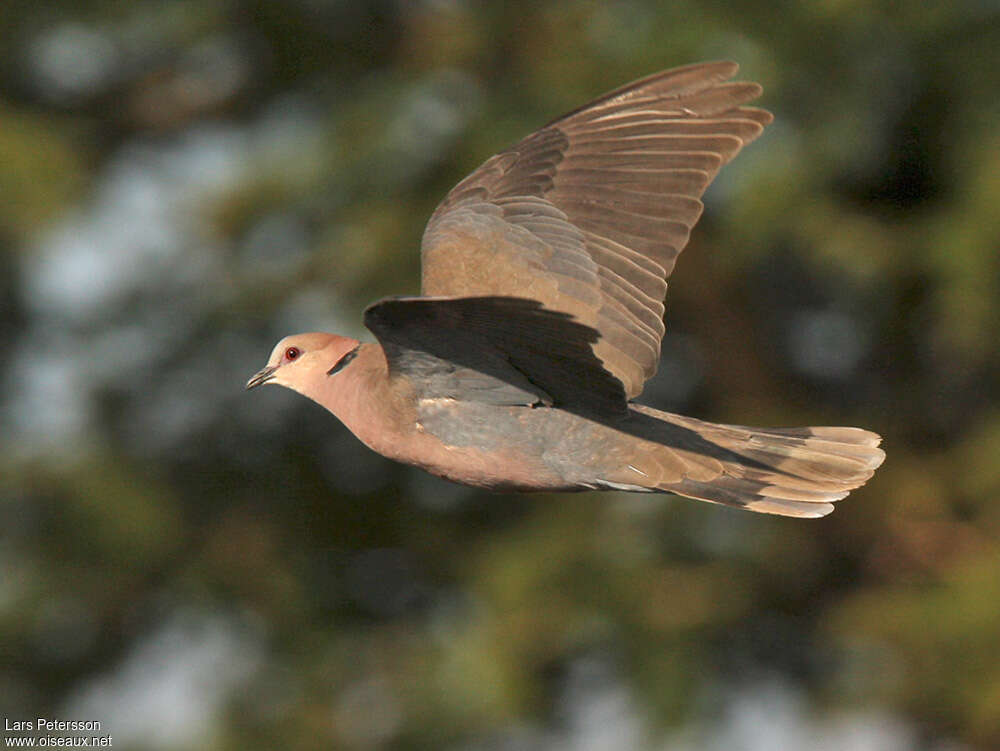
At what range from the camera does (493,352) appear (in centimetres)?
360

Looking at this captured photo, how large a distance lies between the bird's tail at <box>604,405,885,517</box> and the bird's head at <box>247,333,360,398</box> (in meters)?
0.83

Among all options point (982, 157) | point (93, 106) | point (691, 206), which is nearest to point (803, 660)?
point (982, 157)

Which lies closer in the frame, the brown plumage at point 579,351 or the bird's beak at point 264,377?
the brown plumage at point 579,351

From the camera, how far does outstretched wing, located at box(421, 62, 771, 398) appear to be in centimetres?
394

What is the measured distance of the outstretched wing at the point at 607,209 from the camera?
3.94 metres

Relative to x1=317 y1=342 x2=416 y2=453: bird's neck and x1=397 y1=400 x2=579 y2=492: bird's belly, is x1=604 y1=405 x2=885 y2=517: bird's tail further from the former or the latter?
x1=317 y1=342 x2=416 y2=453: bird's neck

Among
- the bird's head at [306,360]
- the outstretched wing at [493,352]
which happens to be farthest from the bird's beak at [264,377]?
the outstretched wing at [493,352]

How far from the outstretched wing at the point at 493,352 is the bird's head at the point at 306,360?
52 cm

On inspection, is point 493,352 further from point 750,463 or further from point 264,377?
point 264,377

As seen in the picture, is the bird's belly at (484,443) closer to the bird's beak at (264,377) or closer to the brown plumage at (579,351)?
the brown plumage at (579,351)

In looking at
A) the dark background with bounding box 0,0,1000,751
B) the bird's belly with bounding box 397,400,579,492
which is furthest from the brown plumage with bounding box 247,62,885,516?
the dark background with bounding box 0,0,1000,751

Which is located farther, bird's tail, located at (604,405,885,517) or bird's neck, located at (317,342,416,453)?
bird's tail, located at (604,405,885,517)

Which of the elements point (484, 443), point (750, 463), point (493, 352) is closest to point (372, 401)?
point (484, 443)

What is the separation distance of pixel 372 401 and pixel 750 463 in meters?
1.01
